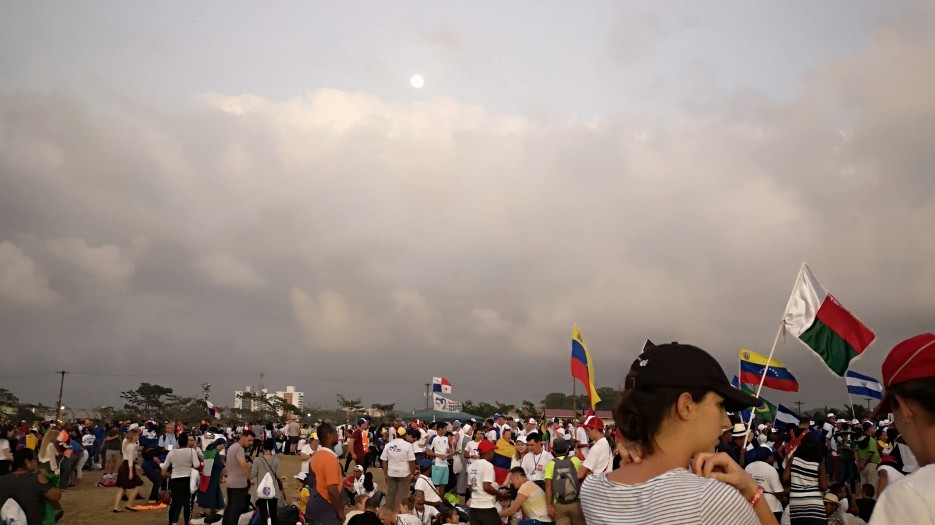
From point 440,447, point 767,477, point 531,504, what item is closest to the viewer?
point 767,477

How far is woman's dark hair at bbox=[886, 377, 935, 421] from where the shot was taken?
1878 millimetres

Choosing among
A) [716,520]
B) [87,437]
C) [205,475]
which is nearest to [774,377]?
[205,475]

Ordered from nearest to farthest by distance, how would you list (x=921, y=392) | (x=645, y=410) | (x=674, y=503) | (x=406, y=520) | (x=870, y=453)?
(x=674, y=503)
(x=921, y=392)
(x=645, y=410)
(x=406, y=520)
(x=870, y=453)

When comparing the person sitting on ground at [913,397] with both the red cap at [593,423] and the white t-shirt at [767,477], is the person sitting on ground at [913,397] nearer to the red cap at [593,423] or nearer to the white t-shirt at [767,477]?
the white t-shirt at [767,477]

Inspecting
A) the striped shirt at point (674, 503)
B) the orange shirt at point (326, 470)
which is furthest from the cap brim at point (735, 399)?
the orange shirt at point (326, 470)

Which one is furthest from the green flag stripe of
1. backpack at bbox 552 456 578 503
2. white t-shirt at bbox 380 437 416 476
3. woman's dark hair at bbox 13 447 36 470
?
woman's dark hair at bbox 13 447 36 470

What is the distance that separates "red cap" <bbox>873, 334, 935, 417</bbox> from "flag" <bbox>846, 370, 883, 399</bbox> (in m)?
20.5

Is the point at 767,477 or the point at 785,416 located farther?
the point at 785,416

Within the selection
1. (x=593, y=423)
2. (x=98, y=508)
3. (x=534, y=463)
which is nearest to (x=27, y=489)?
(x=534, y=463)

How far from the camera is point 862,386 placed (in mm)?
20484

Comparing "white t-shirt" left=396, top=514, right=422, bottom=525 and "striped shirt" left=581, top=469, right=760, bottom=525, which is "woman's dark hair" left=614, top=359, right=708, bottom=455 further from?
"white t-shirt" left=396, top=514, right=422, bottom=525

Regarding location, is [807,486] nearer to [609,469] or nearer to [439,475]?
[609,469]

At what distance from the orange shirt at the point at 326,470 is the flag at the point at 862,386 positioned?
17.1 metres

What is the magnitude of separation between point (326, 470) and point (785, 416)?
36.8ft
